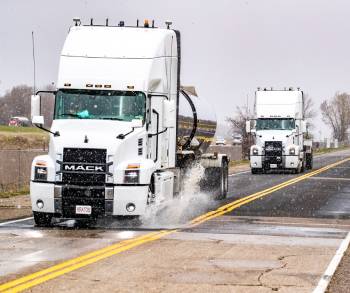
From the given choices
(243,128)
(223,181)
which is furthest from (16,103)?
(223,181)

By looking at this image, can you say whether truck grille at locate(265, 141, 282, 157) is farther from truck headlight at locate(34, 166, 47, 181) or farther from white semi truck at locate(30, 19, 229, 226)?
truck headlight at locate(34, 166, 47, 181)

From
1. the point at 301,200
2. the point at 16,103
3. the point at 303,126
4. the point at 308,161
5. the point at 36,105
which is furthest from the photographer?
the point at 16,103

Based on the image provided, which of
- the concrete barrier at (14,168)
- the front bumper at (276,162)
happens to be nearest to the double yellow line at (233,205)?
the concrete barrier at (14,168)

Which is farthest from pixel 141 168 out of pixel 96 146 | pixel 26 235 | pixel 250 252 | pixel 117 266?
pixel 117 266

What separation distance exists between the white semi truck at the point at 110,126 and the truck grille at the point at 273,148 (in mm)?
24150

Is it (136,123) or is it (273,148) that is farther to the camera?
(273,148)

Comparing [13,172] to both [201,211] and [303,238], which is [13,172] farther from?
Answer: [303,238]

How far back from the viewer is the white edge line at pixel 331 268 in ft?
31.2

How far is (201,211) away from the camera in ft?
66.3

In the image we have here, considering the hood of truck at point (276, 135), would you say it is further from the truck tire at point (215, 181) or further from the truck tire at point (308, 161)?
the truck tire at point (215, 181)

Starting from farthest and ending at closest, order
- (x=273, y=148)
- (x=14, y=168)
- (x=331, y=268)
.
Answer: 1. (x=273, y=148)
2. (x=14, y=168)
3. (x=331, y=268)

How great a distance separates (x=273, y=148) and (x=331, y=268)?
31678mm

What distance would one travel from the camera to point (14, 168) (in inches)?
1093

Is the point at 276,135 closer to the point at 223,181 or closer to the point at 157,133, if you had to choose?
the point at 223,181
